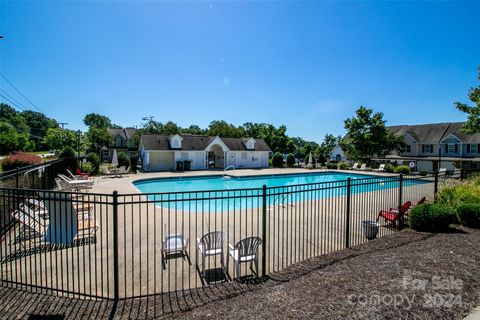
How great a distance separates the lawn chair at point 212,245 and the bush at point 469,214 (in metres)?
8.07

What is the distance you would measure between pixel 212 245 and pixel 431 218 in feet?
22.3

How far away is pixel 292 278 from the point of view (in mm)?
4539

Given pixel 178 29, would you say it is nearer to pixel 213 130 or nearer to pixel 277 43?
pixel 277 43

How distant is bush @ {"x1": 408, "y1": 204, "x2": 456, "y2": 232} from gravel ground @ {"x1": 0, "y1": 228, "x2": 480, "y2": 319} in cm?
214

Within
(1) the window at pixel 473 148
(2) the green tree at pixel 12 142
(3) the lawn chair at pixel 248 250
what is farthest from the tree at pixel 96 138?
(1) the window at pixel 473 148

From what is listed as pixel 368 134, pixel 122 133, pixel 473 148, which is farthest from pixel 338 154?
pixel 122 133

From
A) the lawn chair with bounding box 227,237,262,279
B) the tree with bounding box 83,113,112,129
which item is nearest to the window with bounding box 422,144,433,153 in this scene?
the lawn chair with bounding box 227,237,262,279

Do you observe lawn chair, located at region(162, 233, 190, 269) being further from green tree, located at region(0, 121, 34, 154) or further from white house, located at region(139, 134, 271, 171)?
green tree, located at region(0, 121, 34, 154)

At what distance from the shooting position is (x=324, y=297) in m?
3.84

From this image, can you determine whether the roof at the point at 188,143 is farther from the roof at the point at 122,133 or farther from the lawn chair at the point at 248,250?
the lawn chair at the point at 248,250

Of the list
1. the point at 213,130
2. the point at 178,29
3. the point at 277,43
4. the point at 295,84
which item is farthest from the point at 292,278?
the point at 213,130

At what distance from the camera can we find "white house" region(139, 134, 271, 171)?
100 ft

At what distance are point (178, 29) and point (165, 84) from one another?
523 inches

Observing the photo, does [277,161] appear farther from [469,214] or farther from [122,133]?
[122,133]
